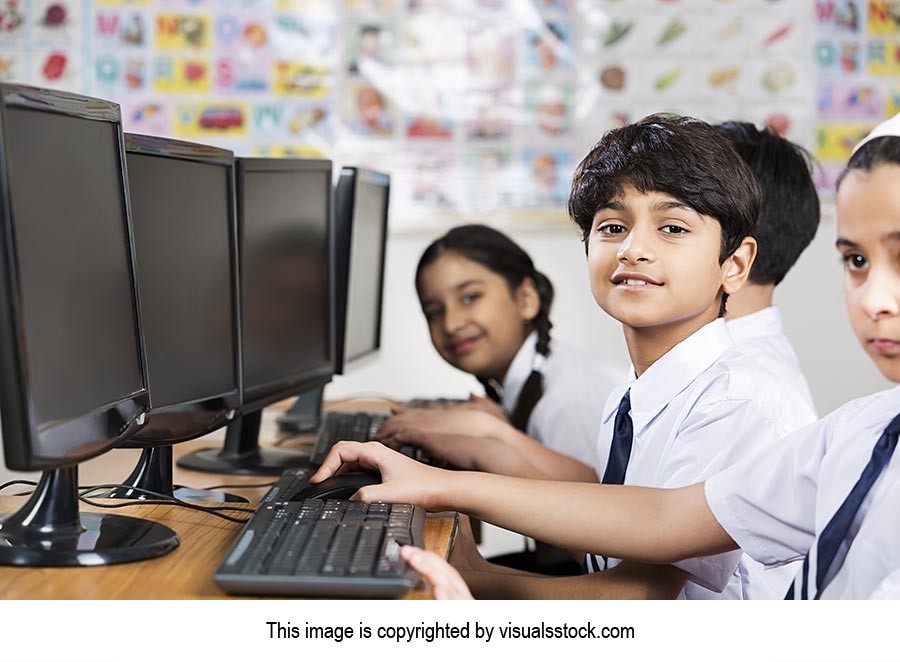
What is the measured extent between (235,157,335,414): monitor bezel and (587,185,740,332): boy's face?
19.3 inches

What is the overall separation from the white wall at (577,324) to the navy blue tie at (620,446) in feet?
5.42

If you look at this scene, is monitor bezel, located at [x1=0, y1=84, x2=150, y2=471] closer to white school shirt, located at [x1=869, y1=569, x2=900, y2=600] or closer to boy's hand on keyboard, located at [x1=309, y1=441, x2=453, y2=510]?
boy's hand on keyboard, located at [x1=309, y1=441, x2=453, y2=510]

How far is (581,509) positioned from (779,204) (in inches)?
34.2

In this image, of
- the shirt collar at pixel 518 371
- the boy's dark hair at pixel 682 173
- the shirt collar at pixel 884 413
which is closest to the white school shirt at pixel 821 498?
the shirt collar at pixel 884 413

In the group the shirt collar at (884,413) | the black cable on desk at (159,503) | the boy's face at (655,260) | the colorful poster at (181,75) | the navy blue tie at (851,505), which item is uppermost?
the colorful poster at (181,75)

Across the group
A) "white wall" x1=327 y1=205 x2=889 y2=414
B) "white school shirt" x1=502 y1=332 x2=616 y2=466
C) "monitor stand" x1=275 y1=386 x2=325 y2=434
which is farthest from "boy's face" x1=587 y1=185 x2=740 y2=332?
"white wall" x1=327 y1=205 x2=889 y2=414

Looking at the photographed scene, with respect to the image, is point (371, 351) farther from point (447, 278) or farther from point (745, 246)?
point (745, 246)

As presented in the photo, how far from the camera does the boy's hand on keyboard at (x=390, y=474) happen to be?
3.43 feet

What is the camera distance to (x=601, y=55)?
2943 mm

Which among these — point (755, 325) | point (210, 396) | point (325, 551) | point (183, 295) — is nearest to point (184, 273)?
point (183, 295)

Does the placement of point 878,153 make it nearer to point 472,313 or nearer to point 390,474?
point 390,474

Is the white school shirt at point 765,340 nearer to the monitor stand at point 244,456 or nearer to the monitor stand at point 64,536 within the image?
the monitor stand at point 244,456

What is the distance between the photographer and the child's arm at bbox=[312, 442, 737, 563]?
1.00 metres

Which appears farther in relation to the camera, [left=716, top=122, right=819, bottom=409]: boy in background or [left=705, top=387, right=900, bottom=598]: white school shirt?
[left=716, top=122, right=819, bottom=409]: boy in background
